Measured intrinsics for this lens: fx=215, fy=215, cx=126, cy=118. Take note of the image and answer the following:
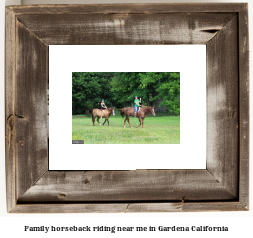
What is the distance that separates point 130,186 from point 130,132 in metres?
0.23

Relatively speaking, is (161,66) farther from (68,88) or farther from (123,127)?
(68,88)

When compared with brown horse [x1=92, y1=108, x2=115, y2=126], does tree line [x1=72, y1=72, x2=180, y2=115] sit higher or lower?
higher

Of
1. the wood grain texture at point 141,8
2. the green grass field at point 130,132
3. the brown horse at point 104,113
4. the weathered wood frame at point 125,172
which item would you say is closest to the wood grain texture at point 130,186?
the weathered wood frame at point 125,172

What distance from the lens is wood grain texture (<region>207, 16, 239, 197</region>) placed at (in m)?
0.92

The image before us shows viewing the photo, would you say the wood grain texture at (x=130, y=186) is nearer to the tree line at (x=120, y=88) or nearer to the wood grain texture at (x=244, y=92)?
the wood grain texture at (x=244, y=92)

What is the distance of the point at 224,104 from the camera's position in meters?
0.92

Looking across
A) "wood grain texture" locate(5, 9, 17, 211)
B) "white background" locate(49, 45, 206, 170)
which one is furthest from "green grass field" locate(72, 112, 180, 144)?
"wood grain texture" locate(5, 9, 17, 211)

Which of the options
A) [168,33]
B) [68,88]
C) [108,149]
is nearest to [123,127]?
[108,149]

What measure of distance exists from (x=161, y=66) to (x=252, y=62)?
0.44 m

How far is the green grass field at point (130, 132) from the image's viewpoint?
0.96 meters

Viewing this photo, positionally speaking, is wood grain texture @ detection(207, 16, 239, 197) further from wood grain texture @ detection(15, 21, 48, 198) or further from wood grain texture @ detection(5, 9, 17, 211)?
wood grain texture @ detection(5, 9, 17, 211)
